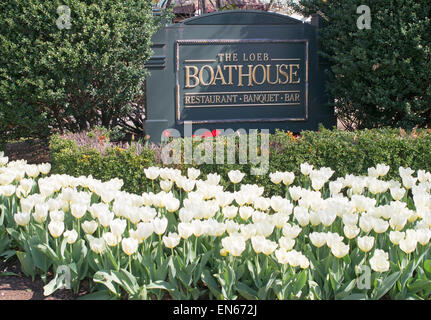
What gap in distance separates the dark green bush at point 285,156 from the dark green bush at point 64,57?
3.53ft

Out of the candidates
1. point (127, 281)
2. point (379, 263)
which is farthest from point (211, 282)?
point (379, 263)

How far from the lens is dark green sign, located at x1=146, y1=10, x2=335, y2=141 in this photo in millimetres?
8578

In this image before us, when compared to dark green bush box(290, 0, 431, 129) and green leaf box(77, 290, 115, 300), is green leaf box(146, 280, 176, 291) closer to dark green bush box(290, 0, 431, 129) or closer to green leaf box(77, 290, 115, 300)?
green leaf box(77, 290, 115, 300)

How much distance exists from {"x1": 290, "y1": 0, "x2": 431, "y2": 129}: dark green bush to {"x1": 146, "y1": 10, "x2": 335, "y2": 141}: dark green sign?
0.50 meters

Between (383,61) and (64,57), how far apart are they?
14.9 feet

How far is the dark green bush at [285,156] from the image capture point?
5.96 meters

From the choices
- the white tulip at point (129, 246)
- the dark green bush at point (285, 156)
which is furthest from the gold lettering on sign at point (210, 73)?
the white tulip at point (129, 246)

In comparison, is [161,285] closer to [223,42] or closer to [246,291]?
[246,291]

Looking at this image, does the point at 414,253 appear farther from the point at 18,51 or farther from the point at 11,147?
the point at 11,147

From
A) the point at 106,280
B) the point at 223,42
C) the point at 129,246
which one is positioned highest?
the point at 223,42

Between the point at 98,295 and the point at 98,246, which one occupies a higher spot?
the point at 98,246

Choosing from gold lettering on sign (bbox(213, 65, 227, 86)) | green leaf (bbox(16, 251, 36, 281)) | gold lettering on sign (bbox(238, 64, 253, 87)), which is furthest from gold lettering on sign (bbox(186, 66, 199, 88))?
green leaf (bbox(16, 251, 36, 281))

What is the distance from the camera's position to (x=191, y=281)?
10.6 ft

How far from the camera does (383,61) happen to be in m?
7.83
